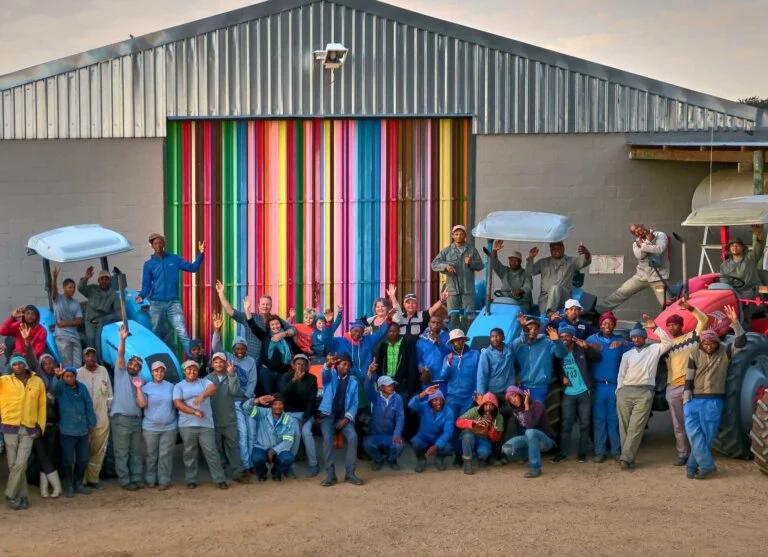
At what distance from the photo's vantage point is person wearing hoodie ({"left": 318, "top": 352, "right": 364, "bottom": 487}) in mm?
14211

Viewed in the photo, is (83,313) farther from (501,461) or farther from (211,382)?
(501,461)

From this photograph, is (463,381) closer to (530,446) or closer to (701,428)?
(530,446)

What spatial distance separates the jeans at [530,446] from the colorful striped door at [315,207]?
6310 mm

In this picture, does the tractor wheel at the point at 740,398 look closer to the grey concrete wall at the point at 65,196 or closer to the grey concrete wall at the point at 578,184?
the grey concrete wall at the point at 578,184

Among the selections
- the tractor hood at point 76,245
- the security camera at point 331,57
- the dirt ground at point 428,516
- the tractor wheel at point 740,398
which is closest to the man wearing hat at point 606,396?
the dirt ground at point 428,516

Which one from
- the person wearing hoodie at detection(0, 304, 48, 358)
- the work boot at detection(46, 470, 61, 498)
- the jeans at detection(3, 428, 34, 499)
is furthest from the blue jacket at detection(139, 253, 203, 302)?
the jeans at detection(3, 428, 34, 499)

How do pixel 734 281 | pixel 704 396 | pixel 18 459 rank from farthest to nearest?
pixel 734 281 < pixel 704 396 < pixel 18 459

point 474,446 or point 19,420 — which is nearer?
point 19,420

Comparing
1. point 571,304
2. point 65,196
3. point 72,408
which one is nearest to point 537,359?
point 571,304

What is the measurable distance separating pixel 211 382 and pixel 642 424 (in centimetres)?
487

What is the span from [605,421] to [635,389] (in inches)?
22.4

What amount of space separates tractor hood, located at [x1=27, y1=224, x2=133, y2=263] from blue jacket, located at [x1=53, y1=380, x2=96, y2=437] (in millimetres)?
1829

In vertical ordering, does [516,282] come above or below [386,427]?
above

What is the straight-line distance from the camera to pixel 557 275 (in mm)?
16328
